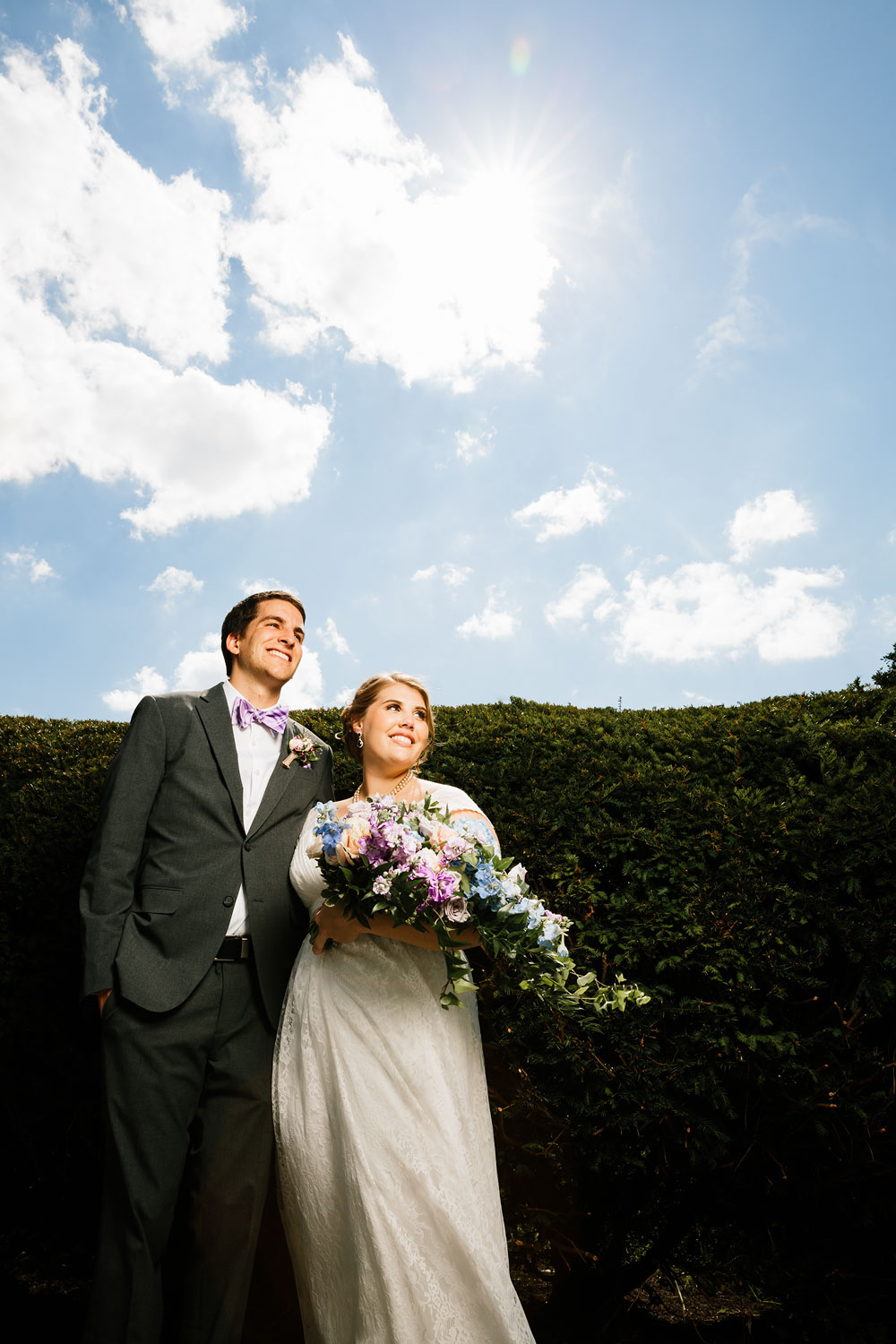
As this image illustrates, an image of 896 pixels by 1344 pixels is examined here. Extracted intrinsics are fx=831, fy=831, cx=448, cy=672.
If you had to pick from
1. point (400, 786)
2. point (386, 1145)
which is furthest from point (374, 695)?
point (386, 1145)

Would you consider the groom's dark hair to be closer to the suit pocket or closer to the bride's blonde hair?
the bride's blonde hair

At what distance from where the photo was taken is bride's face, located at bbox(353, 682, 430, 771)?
3.37 metres

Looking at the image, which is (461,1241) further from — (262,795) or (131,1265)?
(262,795)

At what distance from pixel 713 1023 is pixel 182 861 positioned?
2.21m

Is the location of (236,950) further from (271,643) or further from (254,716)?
(271,643)

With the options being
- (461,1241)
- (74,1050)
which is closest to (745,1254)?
(461,1241)

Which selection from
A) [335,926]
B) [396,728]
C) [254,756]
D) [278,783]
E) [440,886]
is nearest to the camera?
[440,886]

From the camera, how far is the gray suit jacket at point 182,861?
3141 millimetres

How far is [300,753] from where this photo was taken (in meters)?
3.60

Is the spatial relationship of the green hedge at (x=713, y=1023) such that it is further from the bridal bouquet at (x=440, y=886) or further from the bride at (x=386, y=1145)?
the bridal bouquet at (x=440, y=886)

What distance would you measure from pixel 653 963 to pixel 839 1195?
121 cm

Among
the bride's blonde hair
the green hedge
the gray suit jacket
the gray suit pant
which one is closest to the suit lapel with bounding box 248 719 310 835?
the gray suit jacket

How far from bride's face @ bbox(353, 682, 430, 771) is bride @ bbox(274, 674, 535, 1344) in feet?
0.84

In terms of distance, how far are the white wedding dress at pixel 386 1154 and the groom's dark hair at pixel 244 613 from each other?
1.21 meters
